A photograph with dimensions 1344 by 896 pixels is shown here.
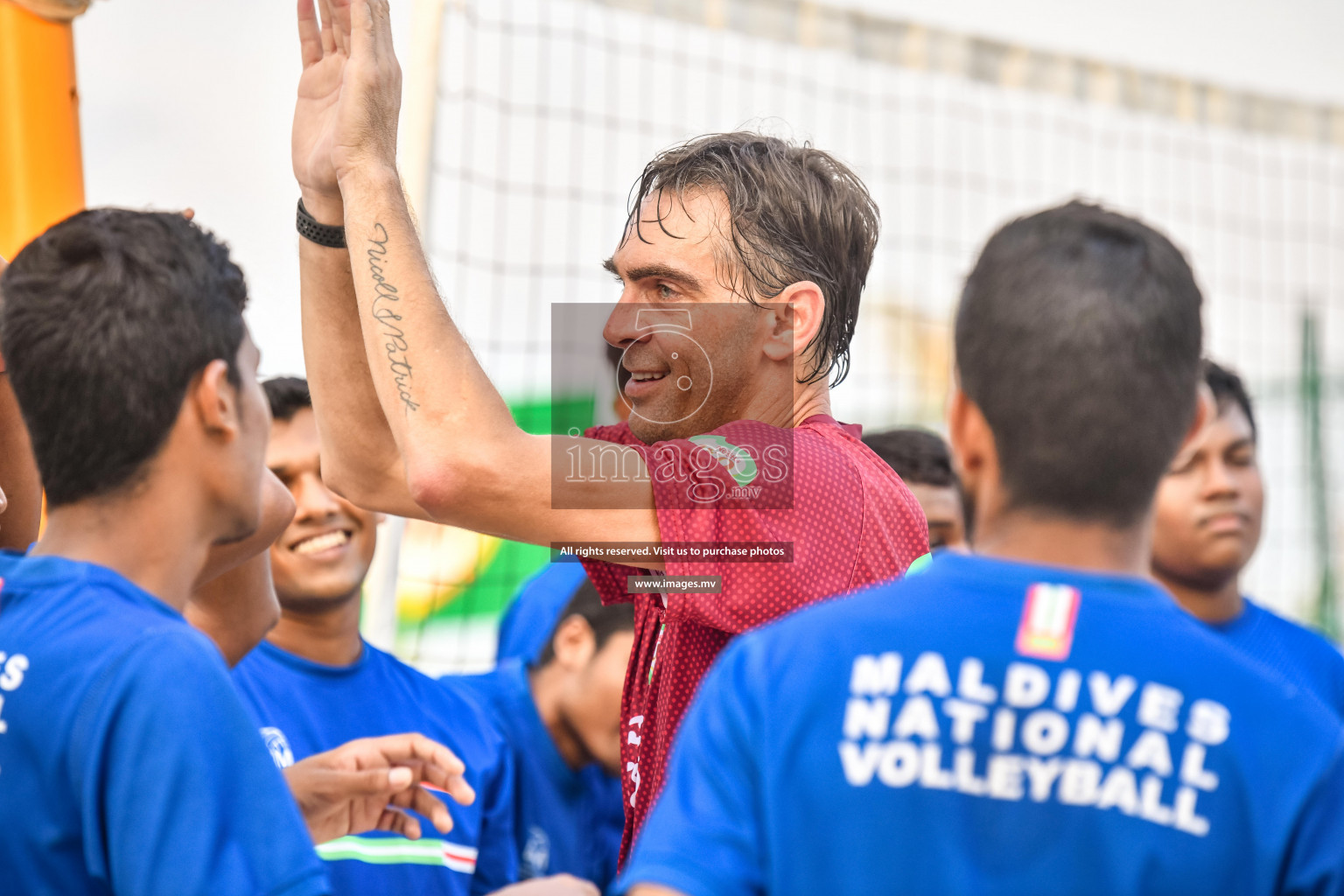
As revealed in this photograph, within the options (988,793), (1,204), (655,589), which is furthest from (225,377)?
(1,204)

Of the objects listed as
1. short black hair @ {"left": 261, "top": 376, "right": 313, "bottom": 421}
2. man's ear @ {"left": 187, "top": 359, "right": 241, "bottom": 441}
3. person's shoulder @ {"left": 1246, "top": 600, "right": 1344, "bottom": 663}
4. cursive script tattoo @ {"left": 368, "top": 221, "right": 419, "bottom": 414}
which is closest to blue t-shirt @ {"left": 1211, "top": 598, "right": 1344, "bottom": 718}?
person's shoulder @ {"left": 1246, "top": 600, "right": 1344, "bottom": 663}

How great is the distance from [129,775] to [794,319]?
1.20 metres

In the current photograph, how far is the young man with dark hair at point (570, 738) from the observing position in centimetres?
379

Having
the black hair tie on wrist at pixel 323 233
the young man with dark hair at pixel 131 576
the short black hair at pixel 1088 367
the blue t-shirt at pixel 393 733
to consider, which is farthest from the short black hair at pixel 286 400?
the short black hair at pixel 1088 367

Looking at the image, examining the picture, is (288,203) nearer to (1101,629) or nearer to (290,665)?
(290,665)

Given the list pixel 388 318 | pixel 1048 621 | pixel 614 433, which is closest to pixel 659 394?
pixel 614 433

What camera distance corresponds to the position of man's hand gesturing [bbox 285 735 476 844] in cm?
195

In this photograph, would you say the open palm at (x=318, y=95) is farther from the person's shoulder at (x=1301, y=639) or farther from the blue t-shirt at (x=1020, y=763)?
the person's shoulder at (x=1301, y=639)

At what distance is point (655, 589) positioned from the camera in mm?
1774

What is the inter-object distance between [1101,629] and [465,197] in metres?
4.85

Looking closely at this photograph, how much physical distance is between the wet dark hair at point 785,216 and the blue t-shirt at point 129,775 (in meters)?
1.03

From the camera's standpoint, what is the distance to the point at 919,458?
13.3 feet

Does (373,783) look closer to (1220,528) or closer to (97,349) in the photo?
(97,349)

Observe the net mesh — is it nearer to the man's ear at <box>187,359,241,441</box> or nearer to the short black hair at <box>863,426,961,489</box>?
the short black hair at <box>863,426,961,489</box>
